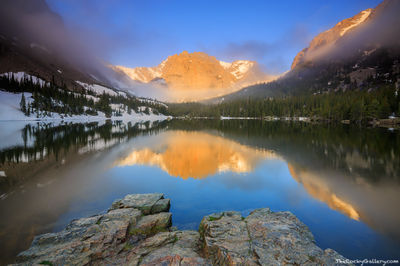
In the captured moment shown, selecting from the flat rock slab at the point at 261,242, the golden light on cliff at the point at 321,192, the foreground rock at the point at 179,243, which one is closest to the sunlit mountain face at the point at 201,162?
the golden light on cliff at the point at 321,192

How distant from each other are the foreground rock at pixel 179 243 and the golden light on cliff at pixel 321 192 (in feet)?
12.9

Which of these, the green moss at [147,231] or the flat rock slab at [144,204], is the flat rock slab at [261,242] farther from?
the flat rock slab at [144,204]

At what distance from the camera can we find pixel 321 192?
1262 cm

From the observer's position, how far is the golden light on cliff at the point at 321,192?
33.7 feet

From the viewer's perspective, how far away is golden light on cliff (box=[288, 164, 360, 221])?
10258mm

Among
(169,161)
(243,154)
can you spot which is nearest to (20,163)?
(169,161)

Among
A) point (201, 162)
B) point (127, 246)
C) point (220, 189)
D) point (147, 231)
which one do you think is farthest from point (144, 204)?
point (201, 162)

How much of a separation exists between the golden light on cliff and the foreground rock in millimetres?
3918

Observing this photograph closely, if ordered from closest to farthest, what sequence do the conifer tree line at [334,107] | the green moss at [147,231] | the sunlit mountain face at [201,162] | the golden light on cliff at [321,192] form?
the green moss at [147,231] → the golden light on cliff at [321,192] → the sunlit mountain face at [201,162] → the conifer tree line at [334,107]

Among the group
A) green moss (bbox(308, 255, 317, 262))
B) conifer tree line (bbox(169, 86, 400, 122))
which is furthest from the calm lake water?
conifer tree line (bbox(169, 86, 400, 122))

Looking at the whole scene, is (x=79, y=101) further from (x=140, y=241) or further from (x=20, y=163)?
(x=140, y=241)

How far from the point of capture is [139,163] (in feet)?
67.9

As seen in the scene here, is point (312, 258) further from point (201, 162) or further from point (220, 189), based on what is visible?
point (201, 162)

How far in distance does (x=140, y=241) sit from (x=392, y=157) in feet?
85.5
